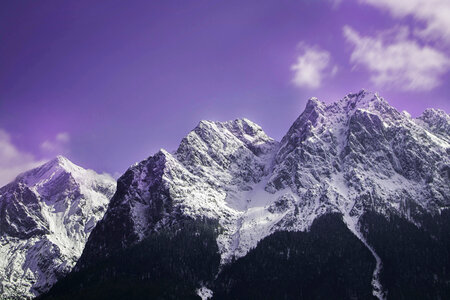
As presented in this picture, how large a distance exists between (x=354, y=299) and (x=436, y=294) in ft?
105

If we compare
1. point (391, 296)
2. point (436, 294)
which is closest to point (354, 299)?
point (391, 296)

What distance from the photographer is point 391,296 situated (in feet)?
649

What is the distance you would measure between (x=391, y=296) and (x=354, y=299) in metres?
15.2

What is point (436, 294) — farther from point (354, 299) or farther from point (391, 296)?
point (354, 299)

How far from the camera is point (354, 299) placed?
200 metres

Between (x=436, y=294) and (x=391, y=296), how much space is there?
17404mm

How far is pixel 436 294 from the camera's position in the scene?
19050 centimetres
